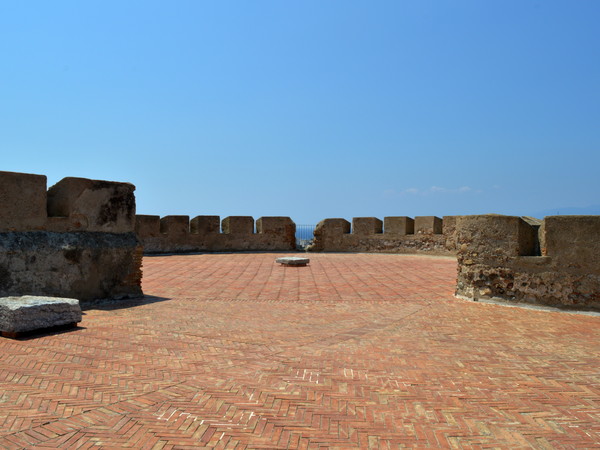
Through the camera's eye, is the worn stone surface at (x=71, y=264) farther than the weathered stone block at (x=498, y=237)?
No

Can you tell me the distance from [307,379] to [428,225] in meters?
14.5

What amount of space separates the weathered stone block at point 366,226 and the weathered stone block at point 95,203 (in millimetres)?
11966

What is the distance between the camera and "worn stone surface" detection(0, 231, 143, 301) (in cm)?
646

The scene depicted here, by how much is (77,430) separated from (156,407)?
0.54 metres

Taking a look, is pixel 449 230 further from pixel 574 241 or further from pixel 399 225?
pixel 574 241

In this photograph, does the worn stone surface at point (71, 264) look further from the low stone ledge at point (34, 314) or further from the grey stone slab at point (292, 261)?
the grey stone slab at point (292, 261)

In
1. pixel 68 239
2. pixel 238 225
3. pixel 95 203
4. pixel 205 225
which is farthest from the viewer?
pixel 238 225

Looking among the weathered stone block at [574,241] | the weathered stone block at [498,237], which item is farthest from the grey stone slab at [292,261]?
the weathered stone block at [574,241]

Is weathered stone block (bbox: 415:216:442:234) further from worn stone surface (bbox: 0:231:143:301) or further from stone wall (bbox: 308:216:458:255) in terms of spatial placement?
worn stone surface (bbox: 0:231:143:301)

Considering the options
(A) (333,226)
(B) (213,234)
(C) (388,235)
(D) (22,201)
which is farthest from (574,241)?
(B) (213,234)

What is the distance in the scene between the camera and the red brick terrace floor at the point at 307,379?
9.36 feet

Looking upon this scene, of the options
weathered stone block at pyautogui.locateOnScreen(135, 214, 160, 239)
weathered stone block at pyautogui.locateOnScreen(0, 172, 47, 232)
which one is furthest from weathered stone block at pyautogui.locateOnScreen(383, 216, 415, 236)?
weathered stone block at pyautogui.locateOnScreen(0, 172, 47, 232)

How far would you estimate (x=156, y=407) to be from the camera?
10.5ft

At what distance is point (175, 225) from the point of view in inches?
703
